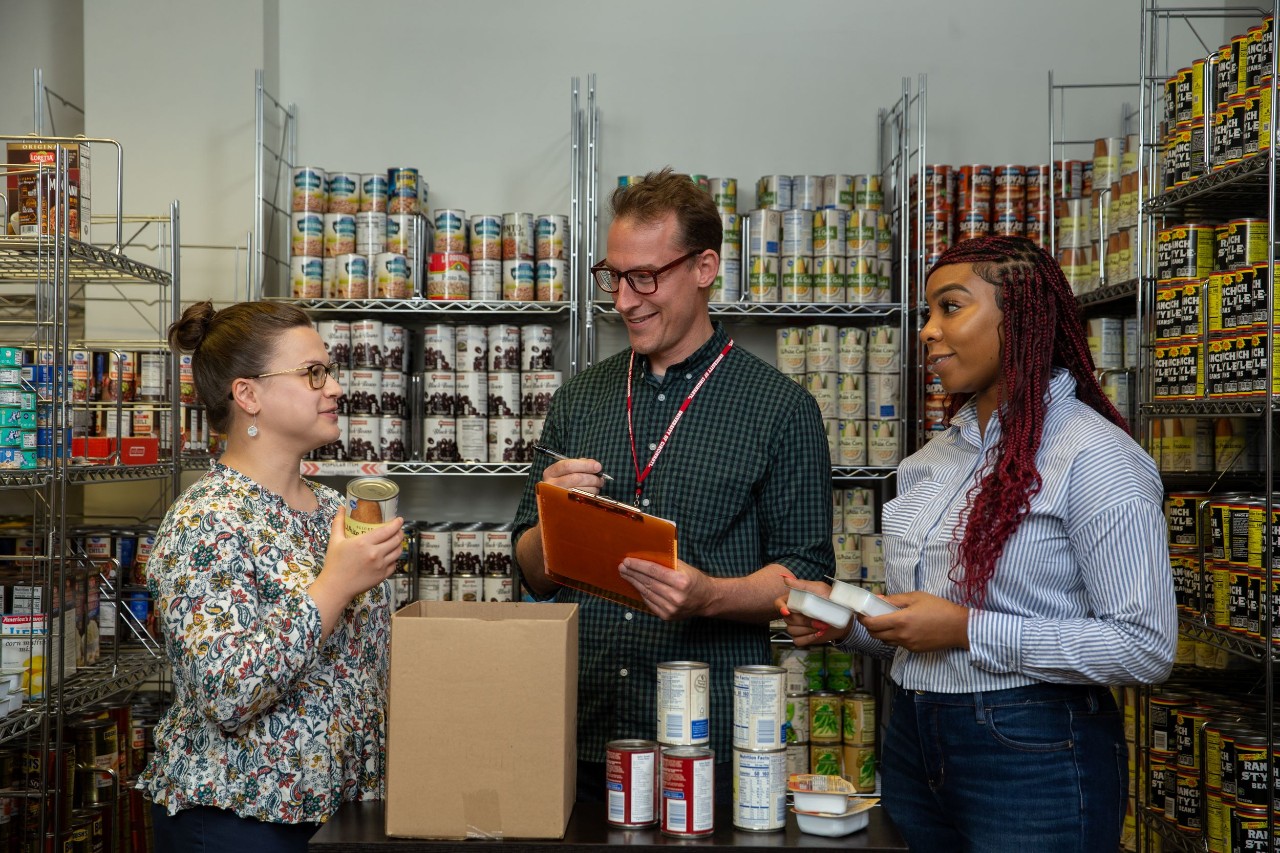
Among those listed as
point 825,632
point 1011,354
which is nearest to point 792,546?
point 825,632

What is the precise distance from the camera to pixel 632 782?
1434 mm

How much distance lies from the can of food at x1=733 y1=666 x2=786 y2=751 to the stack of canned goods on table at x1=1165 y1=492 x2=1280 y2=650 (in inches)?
54.0

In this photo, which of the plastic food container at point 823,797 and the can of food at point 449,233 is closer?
the plastic food container at point 823,797

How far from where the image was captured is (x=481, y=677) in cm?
141

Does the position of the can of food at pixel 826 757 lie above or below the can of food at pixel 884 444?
below

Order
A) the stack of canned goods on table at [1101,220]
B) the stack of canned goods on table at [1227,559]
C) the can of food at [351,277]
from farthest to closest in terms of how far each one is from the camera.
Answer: the can of food at [351,277]
the stack of canned goods on table at [1101,220]
the stack of canned goods on table at [1227,559]

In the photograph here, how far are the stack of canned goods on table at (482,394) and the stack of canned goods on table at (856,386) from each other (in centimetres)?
85

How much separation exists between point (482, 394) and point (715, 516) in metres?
1.91

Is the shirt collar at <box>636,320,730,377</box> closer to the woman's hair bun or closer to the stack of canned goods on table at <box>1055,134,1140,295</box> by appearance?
the woman's hair bun

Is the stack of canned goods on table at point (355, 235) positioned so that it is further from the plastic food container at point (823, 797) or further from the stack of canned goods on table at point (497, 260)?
the plastic food container at point (823, 797)

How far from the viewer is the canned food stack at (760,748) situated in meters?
1.41

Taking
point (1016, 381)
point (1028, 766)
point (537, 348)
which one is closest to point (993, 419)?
point (1016, 381)

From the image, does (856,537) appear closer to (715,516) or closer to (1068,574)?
(715,516)

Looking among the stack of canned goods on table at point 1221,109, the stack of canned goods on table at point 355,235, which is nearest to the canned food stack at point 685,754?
the stack of canned goods on table at point 1221,109
